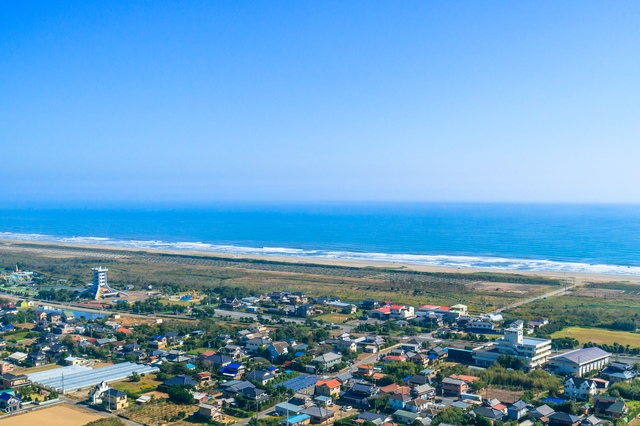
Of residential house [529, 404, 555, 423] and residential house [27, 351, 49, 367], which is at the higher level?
residential house [529, 404, 555, 423]

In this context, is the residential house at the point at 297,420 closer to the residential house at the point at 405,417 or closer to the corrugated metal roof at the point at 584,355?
the residential house at the point at 405,417

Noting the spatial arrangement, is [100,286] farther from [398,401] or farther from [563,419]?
[563,419]

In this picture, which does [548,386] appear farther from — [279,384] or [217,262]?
[217,262]

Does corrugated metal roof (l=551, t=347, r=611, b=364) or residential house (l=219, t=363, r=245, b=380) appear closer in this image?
residential house (l=219, t=363, r=245, b=380)

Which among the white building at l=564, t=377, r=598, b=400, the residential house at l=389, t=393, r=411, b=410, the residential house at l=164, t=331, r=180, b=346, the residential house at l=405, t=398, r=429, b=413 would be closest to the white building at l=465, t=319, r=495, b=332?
the white building at l=564, t=377, r=598, b=400

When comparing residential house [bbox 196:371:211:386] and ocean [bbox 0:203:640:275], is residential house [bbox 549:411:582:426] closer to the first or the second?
residential house [bbox 196:371:211:386]

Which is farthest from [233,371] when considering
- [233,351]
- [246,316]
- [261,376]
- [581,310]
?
[581,310]

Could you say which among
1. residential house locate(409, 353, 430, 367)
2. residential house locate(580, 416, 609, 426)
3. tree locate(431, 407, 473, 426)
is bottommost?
residential house locate(409, 353, 430, 367)
